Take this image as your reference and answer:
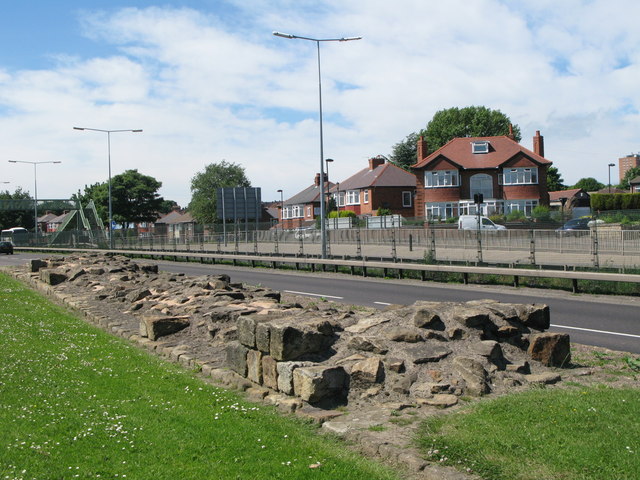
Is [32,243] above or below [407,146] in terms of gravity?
below

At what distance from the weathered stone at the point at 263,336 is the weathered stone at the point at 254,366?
10 cm

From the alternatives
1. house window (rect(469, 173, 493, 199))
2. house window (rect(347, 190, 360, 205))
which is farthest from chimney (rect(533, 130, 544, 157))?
house window (rect(347, 190, 360, 205))

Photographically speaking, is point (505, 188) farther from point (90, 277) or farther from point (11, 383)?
point (11, 383)

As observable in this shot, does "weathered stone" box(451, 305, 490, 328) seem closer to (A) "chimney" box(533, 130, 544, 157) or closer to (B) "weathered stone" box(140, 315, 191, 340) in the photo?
(B) "weathered stone" box(140, 315, 191, 340)

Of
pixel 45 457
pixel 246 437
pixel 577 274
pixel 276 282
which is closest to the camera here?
pixel 45 457

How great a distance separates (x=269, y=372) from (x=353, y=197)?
78956 mm

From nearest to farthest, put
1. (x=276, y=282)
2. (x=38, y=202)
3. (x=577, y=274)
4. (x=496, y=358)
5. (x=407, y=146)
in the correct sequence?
(x=496, y=358) < (x=577, y=274) < (x=276, y=282) < (x=38, y=202) < (x=407, y=146)

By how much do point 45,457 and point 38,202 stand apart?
80074mm

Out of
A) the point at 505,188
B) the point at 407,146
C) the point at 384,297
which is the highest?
the point at 407,146

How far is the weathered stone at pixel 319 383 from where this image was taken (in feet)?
22.5

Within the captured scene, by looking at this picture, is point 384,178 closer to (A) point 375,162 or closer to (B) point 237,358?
(A) point 375,162

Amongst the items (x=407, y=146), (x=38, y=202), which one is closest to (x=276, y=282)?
(x=38, y=202)

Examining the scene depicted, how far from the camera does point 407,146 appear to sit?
107 metres

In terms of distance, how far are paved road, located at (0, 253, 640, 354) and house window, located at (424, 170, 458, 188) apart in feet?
140
